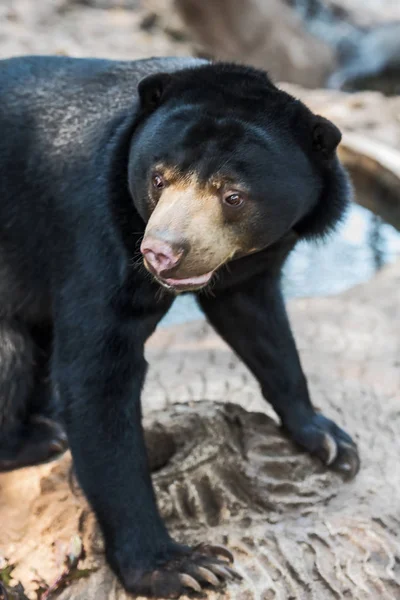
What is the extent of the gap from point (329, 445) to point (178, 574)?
3.00ft

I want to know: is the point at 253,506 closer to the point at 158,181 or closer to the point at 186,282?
the point at 186,282

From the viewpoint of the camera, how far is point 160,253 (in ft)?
8.47

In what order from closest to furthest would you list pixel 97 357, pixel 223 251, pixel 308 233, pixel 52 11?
pixel 223 251
pixel 97 357
pixel 308 233
pixel 52 11

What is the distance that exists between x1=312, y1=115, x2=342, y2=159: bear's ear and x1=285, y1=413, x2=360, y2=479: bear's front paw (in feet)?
3.91

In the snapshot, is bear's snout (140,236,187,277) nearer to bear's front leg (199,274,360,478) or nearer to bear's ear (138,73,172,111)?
bear's ear (138,73,172,111)

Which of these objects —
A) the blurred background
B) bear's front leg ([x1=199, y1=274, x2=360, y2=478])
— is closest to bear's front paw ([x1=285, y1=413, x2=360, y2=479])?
bear's front leg ([x1=199, y1=274, x2=360, y2=478])

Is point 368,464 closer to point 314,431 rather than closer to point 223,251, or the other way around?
point 314,431

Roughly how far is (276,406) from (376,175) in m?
4.64

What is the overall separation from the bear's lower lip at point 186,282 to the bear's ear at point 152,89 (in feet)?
2.03

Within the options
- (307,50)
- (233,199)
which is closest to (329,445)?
(233,199)

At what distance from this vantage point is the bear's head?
268 centimetres

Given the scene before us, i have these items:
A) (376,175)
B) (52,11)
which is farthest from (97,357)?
(52,11)

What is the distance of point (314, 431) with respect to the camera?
360 centimetres

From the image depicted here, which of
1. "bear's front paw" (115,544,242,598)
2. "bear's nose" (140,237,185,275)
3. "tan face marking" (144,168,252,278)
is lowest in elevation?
"bear's front paw" (115,544,242,598)
